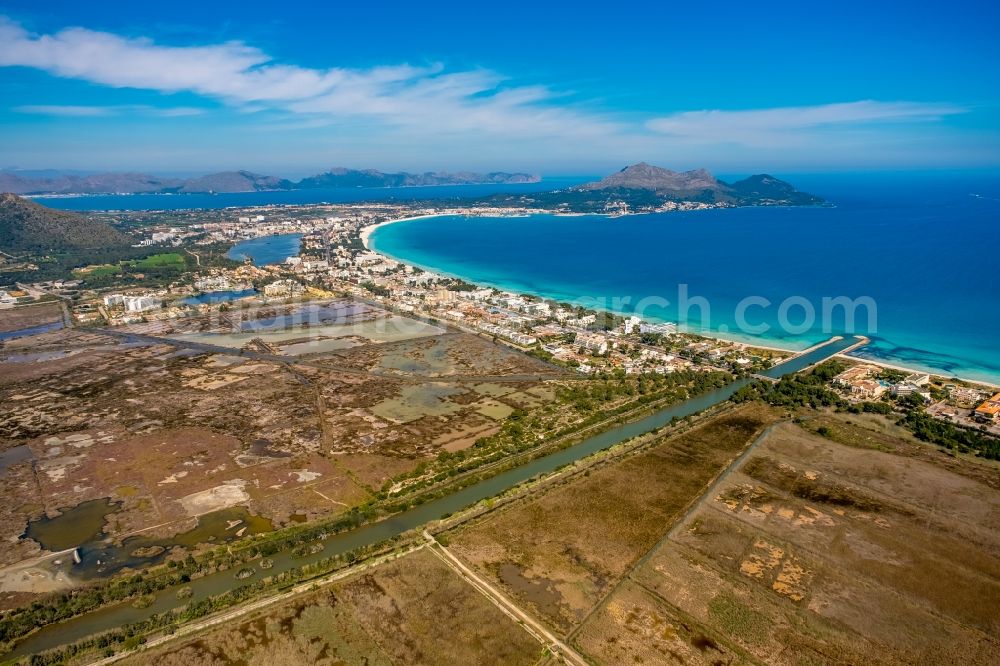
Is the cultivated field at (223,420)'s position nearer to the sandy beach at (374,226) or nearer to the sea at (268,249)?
the sea at (268,249)

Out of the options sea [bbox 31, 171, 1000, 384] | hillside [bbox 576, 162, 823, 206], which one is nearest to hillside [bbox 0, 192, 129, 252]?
sea [bbox 31, 171, 1000, 384]

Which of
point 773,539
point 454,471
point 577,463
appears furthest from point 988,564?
point 454,471

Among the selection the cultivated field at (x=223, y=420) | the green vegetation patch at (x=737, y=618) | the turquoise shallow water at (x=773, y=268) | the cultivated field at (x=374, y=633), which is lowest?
the cultivated field at (x=374, y=633)

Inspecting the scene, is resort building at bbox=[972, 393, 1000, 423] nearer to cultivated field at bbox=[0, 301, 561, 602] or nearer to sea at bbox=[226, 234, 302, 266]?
cultivated field at bbox=[0, 301, 561, 602]

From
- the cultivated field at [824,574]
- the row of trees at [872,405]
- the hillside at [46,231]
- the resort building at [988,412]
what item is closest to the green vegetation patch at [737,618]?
the cultivated field at [824,574]

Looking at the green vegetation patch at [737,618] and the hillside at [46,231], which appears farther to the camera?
the hillside at [46,231]

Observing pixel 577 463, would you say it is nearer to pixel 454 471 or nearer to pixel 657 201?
pixel 454 471
